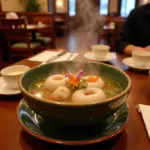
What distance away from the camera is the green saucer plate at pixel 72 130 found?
482mm

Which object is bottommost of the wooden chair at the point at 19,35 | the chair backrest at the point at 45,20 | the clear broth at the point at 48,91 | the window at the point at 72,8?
the wooden chair at the point at 19,35

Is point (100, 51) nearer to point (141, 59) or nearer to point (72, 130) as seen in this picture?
point (141, 59)

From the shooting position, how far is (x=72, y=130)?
53 centimetres

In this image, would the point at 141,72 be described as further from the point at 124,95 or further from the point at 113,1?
the point at 113,1

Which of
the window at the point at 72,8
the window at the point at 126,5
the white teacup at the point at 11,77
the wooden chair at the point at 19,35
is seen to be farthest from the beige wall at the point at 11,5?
the white teacup at the point at 11,77

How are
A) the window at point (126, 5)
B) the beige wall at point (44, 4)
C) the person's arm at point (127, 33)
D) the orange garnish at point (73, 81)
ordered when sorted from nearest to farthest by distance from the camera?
the orange garnish at point (73, 81), the person's arm at point (127, 33), the beige wall at point (44, 4), the window at point (126, 5)

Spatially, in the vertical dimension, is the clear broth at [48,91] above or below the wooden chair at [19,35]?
above

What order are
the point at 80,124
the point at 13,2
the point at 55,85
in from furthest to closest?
the point at 13,2, the point at 55,85, the point at 80,124

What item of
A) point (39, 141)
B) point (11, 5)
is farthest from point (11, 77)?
point (11, 5)

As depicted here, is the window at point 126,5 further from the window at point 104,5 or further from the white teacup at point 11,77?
the white teacup at point 11,77

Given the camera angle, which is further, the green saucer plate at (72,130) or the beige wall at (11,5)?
the beige wall at (11,5)

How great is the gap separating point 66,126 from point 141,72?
0.69 meters

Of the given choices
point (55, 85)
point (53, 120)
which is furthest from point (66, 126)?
point (55, 85)

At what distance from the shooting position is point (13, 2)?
5410mm
